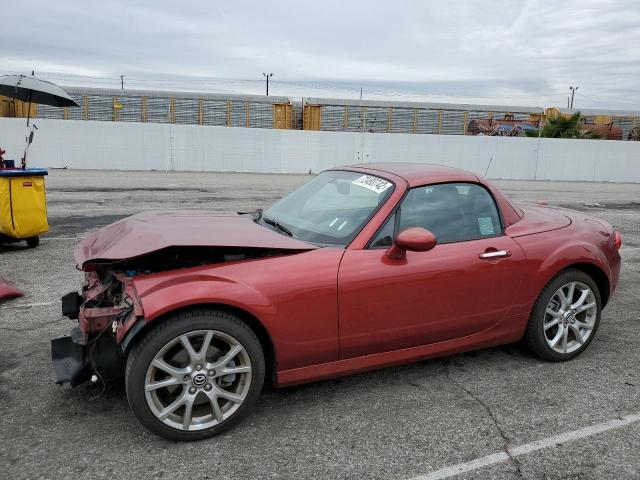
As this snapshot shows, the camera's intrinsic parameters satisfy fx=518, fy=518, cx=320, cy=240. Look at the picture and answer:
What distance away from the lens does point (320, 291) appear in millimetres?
2871

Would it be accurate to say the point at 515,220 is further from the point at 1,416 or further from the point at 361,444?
the point at 1,416

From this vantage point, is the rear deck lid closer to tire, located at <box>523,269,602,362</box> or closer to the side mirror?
tire, located at <box>523,269,602,362</box>

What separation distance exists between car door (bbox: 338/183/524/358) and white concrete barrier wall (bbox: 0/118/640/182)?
2365cm

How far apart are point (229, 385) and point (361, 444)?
2.52ft

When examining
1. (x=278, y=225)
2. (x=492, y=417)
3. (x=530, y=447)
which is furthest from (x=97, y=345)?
(x=530, y=447)

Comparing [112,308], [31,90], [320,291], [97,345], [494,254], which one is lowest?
[97,345]

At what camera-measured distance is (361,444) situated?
2.72 meters

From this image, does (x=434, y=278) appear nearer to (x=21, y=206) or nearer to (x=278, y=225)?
(x=278, y=225)

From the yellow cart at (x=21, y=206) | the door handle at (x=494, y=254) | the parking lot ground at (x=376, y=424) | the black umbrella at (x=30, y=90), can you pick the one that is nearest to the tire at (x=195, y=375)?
the parking lot ground at (x=376, y=424)

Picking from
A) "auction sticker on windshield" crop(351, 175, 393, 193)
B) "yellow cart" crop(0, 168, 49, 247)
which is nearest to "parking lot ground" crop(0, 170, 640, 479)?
"auction sticker on windshield" crop(351, 175, 393, 193)

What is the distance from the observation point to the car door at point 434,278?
9.82 feet

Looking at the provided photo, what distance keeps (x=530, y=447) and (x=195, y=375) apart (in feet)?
5.88

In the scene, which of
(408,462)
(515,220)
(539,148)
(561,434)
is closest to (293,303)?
(408,462)

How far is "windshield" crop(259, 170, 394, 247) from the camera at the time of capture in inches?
127
